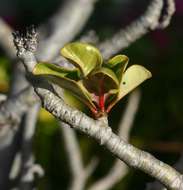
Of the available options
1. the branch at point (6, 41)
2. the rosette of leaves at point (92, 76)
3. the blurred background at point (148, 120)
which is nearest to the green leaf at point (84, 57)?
the rosette of leaves at point (92, 76)

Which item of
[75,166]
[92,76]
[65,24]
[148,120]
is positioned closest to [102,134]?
[92,76]

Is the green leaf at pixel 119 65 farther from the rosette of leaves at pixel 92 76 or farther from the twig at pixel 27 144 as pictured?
the twig at pixel 27 144

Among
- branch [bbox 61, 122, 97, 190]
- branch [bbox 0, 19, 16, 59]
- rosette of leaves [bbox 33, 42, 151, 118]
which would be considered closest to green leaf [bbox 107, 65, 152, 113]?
rosette of leaves [bbox 33, 42, 151, 118]

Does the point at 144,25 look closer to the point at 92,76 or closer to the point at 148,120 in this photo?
the point at 92,76

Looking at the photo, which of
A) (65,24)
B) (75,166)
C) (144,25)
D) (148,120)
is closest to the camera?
(144,25)

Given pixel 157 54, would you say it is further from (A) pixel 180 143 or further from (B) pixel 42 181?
(B) pixel 42 181

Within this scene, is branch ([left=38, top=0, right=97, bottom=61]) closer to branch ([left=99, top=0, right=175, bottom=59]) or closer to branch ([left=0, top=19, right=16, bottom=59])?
branch ([left=0, top=19, right=16, bottom=59])
